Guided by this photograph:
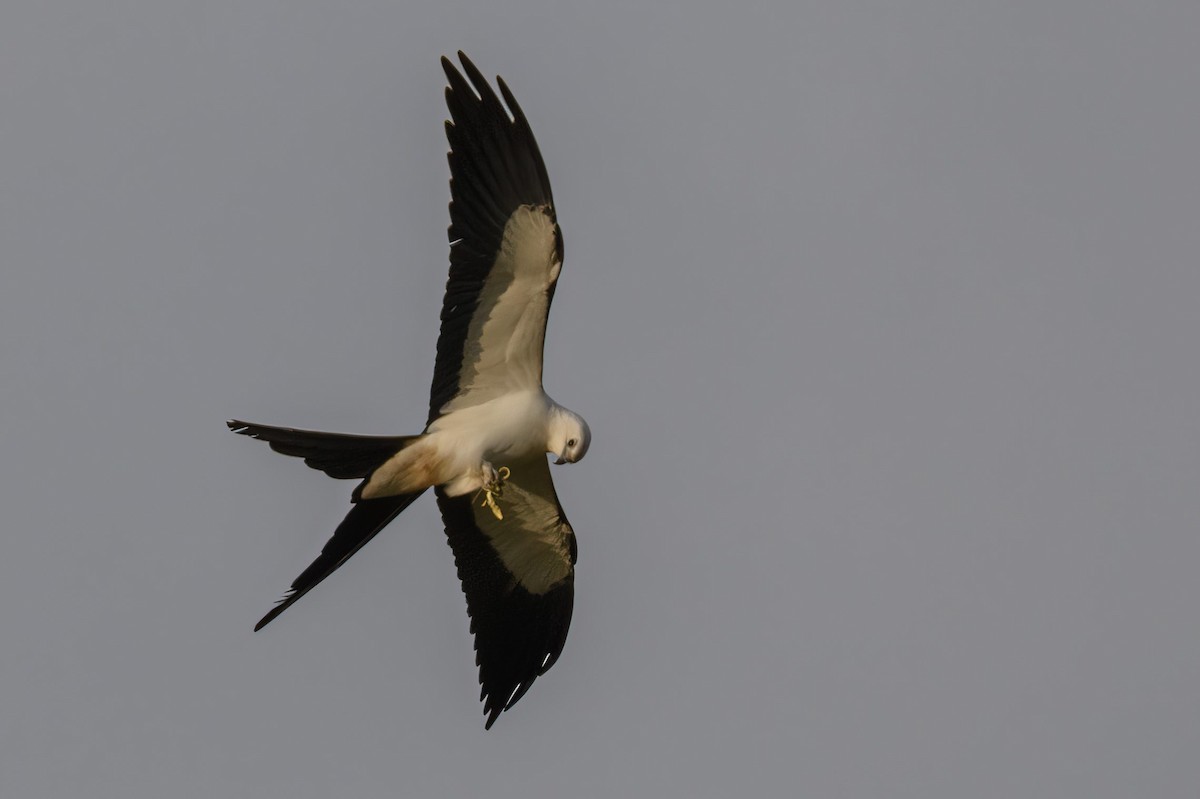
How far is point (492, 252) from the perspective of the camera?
10500mm

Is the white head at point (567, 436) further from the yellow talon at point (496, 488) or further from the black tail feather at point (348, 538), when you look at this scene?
the black tail feather at point (348, 538)

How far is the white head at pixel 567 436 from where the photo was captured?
11.0 meters

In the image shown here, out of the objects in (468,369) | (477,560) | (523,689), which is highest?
(468,369)

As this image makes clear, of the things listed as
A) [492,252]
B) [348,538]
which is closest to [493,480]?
[348,538]

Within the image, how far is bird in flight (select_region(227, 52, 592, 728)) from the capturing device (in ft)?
33.8

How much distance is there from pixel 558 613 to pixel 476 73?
3.37 meters

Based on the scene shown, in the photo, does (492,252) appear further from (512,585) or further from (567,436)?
(512,585)

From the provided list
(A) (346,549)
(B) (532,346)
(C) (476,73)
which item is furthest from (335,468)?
(C) (476,73)

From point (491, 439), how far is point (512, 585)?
48.5 inches

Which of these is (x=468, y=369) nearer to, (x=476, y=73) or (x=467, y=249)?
(x=467, y=249)

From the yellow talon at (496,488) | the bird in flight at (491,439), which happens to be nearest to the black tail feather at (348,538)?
the bird in flight at (491,439)

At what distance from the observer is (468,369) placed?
11.0 m

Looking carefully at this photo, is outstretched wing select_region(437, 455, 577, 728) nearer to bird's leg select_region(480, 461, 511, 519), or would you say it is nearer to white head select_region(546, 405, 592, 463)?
bird's leg select_region(480, 461, 511, 519)

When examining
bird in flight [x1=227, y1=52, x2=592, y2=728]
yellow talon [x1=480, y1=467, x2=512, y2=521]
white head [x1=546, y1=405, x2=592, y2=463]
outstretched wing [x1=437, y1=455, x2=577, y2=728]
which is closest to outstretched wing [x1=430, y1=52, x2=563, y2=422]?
bird in flight [x1=227, y1=52, x2=592, y2=728]
